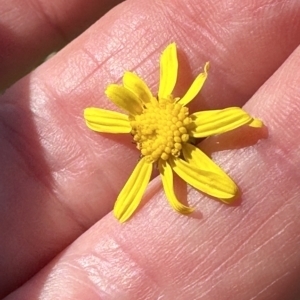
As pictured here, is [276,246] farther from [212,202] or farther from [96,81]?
[96,81]

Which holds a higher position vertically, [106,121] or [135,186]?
[106,121]

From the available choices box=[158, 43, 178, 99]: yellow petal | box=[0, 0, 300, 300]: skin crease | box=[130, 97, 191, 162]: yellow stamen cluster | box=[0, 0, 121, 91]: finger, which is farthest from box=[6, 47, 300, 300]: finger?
box=[0, 0, 121, 91]: finger

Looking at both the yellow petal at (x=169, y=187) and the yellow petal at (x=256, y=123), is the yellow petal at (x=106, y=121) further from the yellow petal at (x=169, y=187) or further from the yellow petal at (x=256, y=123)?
the yellow petal at (x=256, y=123)

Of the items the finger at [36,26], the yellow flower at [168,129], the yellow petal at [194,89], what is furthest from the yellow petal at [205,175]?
the finger at [36,26]

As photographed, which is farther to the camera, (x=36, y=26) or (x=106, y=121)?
(x=36, y=26)

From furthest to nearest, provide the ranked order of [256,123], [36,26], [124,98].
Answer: [36,26] → [124,98] → [256,123]

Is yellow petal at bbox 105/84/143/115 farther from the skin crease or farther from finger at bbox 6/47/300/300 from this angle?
finger at bbox 6/47/300/300

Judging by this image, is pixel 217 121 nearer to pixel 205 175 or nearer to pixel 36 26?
pixel 205 175

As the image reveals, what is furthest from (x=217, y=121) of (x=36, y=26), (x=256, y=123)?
(x=36, y=26)
